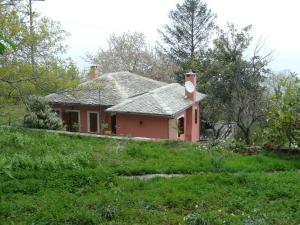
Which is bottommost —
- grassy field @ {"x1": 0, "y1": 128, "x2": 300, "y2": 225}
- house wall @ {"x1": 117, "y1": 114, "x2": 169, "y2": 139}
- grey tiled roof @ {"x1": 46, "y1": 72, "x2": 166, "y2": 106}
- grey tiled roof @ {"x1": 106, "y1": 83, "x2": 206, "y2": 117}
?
grassy field @ {"x1": 0, "y1": 128, "x2": 300, "y2": 225}

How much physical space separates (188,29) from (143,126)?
73.9ft

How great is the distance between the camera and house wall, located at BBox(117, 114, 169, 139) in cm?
2000

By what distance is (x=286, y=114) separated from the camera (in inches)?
466

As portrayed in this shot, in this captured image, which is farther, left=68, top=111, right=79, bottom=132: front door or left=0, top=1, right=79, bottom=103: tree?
left=68, top=111, right=79, bottom=132: front door

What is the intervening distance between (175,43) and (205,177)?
32.7m

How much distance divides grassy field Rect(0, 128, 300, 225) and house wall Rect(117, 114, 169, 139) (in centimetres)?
707

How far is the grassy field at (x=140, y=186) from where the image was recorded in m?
7.36

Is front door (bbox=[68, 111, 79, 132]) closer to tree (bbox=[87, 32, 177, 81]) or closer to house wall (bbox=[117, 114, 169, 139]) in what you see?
house wall (bbox=[117, 114, 169, 139])

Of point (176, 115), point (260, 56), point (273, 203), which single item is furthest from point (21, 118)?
point (260, 56)

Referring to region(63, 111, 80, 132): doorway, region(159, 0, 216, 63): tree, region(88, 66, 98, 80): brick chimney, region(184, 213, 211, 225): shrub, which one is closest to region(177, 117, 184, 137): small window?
region(63, 111, 80, 132): doorway

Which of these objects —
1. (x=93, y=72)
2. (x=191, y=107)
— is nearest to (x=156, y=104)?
(x=191, y=107)

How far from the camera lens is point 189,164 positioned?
1097 centimetres

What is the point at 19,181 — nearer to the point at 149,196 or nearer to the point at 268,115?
the point at 149,196

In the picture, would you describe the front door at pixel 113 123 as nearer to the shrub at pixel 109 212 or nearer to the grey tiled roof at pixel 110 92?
the grey tiled roof at pixel 110 92
